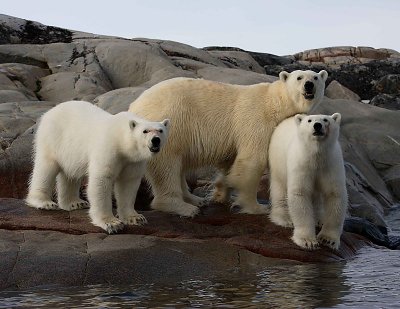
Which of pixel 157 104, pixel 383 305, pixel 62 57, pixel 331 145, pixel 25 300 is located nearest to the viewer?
pixel 383 305

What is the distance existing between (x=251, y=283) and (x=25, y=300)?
202cm

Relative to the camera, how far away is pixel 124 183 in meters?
8.69

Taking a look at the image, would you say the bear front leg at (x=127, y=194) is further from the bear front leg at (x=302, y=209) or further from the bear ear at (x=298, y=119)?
the bear ear at (x=298, y=119)

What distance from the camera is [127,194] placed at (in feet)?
28.5

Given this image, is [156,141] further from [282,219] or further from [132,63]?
[132,63]

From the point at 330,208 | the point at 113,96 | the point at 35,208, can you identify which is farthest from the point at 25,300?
the point at 113,96

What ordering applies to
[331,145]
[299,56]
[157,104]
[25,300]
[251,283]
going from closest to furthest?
[25,300] → [251,283] → [331,145] → [157,104] → [299,56]

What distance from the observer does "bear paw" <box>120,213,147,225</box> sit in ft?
28.4

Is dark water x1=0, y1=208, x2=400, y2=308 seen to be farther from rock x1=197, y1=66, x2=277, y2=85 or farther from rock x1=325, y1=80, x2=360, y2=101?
rock x1=325, y1=80, x2=360, y2=101

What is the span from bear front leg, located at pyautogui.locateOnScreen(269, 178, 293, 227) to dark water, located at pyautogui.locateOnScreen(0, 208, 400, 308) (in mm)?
1241

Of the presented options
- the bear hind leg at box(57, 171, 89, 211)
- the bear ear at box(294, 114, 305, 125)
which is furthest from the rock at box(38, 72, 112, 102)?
the bear ear at box(294, 114, 305, 125)

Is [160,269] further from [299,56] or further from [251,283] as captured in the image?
[299,56]

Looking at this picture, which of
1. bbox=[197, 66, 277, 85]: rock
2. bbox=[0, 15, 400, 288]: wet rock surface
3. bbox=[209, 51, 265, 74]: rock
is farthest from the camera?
bbox=[209, 51, 265, 74]: rock

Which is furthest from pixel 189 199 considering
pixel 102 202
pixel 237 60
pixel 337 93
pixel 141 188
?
pixel 237 60
